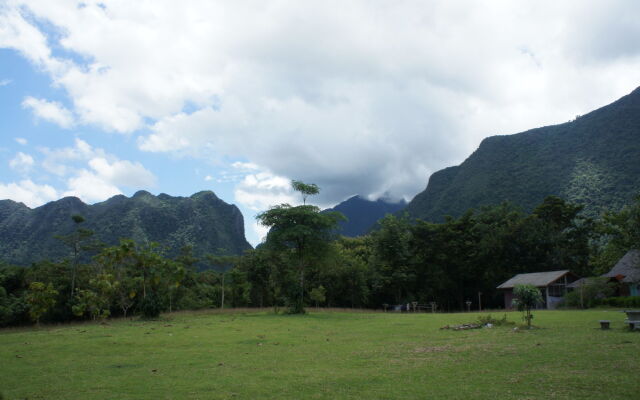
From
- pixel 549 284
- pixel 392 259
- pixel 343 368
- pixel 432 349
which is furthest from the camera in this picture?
pixel 392 259

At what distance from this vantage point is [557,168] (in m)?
78.8

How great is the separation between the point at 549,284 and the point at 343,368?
42146mm

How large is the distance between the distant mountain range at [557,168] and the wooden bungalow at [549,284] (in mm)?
22773

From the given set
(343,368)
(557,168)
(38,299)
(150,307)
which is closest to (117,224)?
(38,299)

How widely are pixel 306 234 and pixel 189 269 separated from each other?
73.5 feet

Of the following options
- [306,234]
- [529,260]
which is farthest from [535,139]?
[306,234]

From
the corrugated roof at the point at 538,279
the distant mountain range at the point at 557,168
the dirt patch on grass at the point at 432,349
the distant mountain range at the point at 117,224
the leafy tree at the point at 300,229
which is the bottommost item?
the dirt patch on grass at the point at 432,349

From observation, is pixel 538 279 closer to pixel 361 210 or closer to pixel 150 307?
pixel 150 307

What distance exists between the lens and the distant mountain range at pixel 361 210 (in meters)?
146

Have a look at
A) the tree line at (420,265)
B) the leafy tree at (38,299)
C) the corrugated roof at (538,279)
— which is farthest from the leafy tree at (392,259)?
the leafy tree at (38,299)

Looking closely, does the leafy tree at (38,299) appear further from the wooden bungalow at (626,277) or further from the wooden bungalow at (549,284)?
the wooden bungalow at (626,277)

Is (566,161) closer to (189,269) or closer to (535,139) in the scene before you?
(535,139)

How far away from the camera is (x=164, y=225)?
96250 millimetres

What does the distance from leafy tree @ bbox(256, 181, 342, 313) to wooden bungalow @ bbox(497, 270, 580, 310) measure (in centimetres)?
2161
